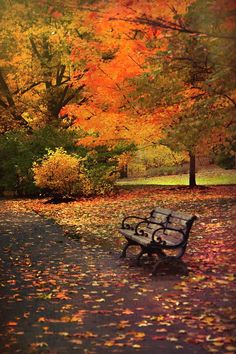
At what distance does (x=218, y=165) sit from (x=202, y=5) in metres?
33.7

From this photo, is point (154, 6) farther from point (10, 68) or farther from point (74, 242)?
point (10, 68)

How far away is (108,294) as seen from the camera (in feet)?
23.5

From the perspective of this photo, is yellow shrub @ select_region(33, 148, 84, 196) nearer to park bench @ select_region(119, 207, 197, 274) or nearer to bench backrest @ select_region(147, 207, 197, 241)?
park bench @ select_region(119, 207, 197, 274)

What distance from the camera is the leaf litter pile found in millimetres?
5266

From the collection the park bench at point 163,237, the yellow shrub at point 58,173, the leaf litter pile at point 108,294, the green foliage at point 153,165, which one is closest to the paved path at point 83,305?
the leaf litter pile at point 108,294

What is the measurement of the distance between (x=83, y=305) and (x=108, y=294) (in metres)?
0.62

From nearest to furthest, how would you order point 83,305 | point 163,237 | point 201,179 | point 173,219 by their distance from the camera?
1. point 83,305
2. point 163,237
3. point 173,219
4. point 201,179

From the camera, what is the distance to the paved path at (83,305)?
5180mm

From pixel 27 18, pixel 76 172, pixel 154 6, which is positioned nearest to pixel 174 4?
pixel 154 6

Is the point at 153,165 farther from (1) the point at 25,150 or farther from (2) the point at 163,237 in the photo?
(2) the point at 163,237

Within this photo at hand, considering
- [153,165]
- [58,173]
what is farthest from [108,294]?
[153,165]

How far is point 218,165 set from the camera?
43.7 m

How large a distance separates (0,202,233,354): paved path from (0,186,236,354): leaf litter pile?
0.03 ft

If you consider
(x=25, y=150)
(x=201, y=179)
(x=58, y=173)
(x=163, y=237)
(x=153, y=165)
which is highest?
(x=25, y=150)
